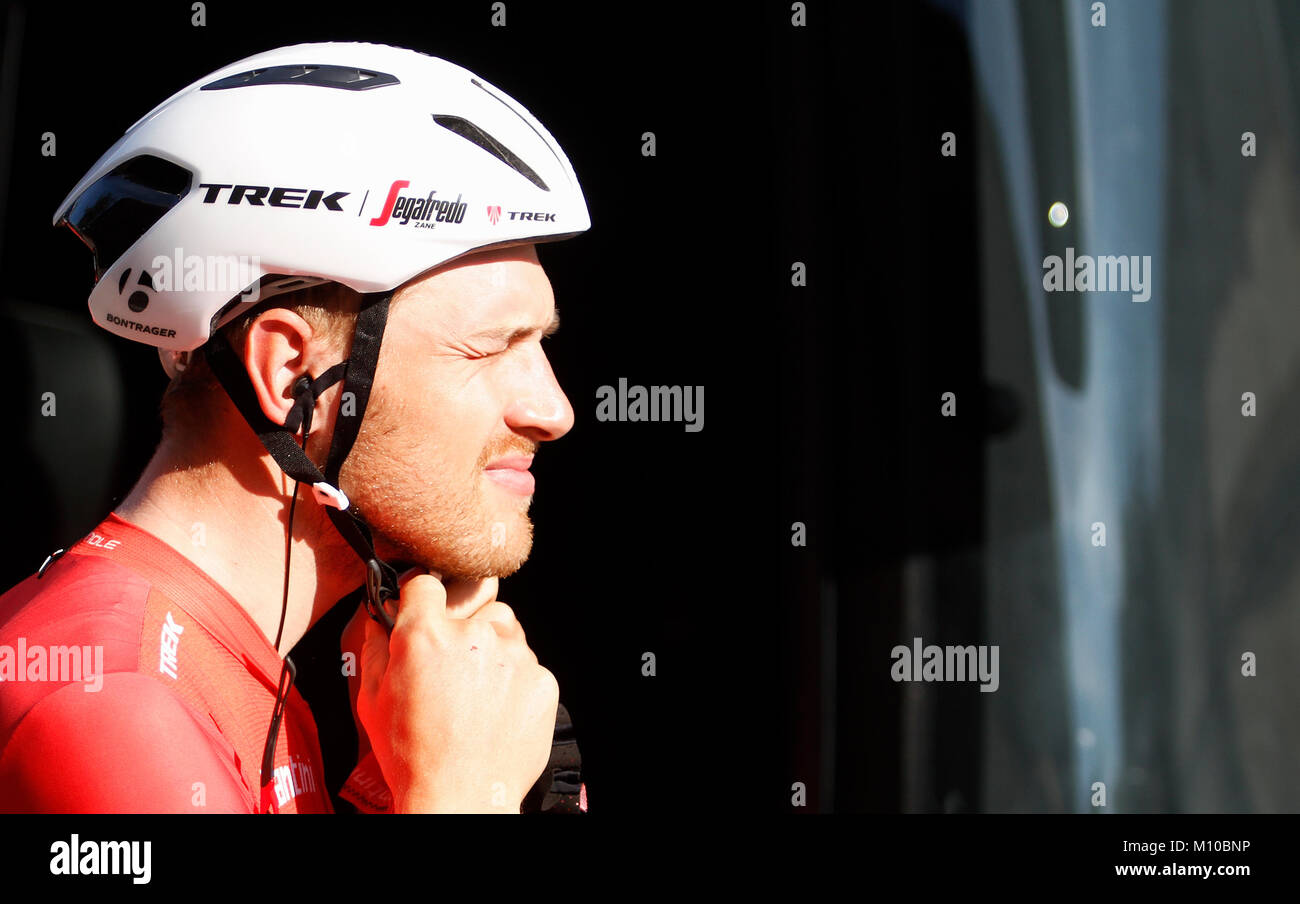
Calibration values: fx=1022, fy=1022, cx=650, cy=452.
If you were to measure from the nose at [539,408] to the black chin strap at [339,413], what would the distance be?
0.34 meters

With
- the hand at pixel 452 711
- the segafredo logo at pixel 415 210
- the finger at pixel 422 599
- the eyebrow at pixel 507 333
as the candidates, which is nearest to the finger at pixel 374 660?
the hand at pixel 452 711

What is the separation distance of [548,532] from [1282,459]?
245cm

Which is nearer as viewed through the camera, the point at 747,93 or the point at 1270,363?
the point at 1270,363

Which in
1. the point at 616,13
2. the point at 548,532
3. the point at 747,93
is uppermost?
the point at 616,13

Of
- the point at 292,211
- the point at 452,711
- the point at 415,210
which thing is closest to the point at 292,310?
the point at 292,211

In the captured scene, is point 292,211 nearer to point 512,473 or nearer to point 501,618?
point 512,473

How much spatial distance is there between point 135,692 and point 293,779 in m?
0.51

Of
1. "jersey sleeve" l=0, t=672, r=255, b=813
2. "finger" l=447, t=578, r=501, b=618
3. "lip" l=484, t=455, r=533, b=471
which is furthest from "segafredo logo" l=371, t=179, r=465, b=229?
"jersey sleeve" l=0, t=672, r=255, b=813

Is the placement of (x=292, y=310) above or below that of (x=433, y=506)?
above

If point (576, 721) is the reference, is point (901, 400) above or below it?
above

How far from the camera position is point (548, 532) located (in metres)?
3.79

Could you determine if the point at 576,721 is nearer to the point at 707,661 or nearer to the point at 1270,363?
the point at 707,661

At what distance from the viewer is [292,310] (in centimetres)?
222
